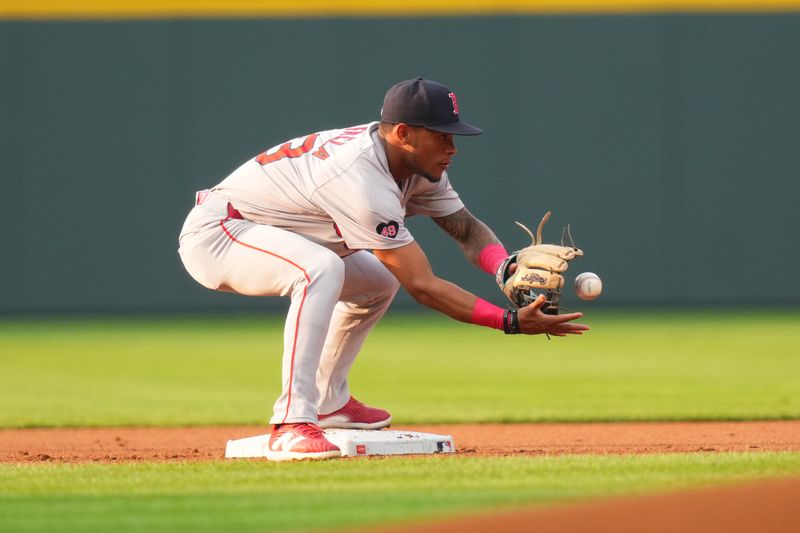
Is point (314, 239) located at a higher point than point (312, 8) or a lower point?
lower

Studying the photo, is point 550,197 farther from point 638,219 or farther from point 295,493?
point 295,493

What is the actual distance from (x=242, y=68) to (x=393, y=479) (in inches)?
425

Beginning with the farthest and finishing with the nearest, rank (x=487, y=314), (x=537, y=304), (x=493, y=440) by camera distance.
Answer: (x=493, y=440) → (x=487, y=314) → (x=537, y=304)

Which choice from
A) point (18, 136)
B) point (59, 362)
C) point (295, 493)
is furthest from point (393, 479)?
point (18, 136)

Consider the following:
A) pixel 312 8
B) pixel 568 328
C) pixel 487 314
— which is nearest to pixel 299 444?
pixel 487 314

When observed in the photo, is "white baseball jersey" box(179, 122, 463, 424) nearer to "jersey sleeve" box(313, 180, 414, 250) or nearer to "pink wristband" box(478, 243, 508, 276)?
"jersey sleeve" box(313, 180, 414, 250)

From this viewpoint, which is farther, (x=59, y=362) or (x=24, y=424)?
(x=59, y=362)

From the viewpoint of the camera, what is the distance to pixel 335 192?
189 inches

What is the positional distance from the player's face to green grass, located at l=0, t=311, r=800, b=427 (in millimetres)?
2187

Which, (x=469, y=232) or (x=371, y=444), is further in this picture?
(x=469, y=232)

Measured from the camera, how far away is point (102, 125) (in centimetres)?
1431

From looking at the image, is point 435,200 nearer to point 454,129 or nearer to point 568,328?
point 454,129

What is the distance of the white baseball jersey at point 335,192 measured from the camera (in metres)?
4.74

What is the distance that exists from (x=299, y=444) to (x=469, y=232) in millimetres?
1347
